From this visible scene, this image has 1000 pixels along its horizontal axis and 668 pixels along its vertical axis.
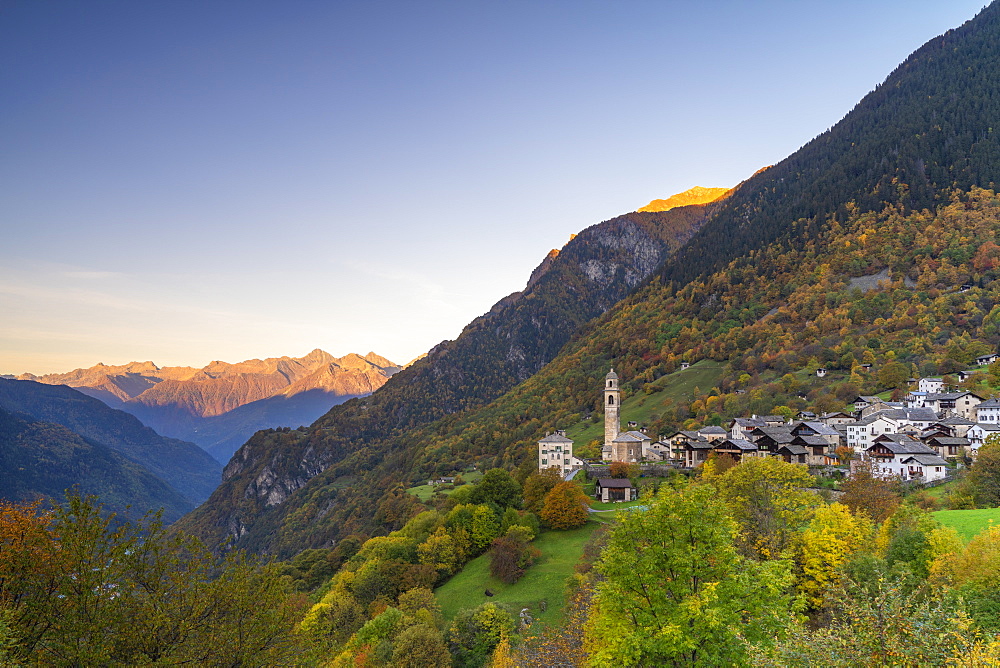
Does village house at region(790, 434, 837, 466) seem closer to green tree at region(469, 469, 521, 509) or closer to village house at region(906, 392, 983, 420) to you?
village house at region(906, 392, 983, 420)

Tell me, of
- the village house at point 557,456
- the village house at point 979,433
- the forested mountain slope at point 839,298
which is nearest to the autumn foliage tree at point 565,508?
the village house at point 557,456

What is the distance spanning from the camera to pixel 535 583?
50.2 meters

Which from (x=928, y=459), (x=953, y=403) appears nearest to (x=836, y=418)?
(x=953, y=403)

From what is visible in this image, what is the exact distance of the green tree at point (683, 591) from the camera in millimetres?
18094

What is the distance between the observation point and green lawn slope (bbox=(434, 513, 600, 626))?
46.5 m

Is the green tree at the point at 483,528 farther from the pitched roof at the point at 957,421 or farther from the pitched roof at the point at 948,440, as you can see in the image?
the pitched roof at the point at 957,421

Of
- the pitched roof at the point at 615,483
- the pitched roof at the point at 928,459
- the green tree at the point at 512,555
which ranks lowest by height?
the green tree at the point at 512,555

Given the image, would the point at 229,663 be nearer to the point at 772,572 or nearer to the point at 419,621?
the point at 772,572

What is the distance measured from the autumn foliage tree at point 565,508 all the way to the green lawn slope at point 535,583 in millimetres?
927

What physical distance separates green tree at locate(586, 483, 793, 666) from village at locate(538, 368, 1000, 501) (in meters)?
46.9

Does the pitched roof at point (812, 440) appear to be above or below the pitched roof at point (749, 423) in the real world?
below

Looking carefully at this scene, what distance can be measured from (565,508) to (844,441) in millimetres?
42718

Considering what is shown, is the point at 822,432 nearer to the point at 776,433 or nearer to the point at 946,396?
the point at 776,433

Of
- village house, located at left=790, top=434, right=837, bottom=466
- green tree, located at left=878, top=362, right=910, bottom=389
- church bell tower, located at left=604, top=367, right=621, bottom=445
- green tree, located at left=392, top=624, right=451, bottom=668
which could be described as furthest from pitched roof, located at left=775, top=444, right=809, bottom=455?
green tree, located at left=392, top=624, right=451, bottom=668
